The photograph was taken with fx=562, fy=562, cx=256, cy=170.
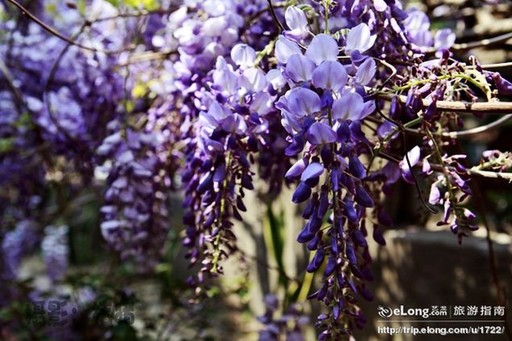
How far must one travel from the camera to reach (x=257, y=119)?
38.5 inches

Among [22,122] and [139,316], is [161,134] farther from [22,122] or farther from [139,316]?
[139,316]

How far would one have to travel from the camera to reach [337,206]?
0.80 m

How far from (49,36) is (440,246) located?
1697mm

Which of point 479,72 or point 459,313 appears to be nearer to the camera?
point 479,72

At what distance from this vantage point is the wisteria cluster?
31.4 inches

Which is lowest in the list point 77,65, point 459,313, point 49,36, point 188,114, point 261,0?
point 459,313

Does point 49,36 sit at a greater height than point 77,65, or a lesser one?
greater

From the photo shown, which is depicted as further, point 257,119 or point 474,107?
point 257,119

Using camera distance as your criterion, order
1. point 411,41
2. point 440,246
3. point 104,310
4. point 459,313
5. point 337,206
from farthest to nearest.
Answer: point 104,310 < point 440,246 < point 459,313 < point 411,41 < point 337,206

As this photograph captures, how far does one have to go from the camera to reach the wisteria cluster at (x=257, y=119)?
2.62ft

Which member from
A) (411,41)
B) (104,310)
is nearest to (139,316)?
(104,310)

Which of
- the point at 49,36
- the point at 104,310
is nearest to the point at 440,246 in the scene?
the point at 104,310

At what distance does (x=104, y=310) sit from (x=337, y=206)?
145 cm

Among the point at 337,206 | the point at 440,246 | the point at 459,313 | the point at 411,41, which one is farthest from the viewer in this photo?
the point at 440,246
